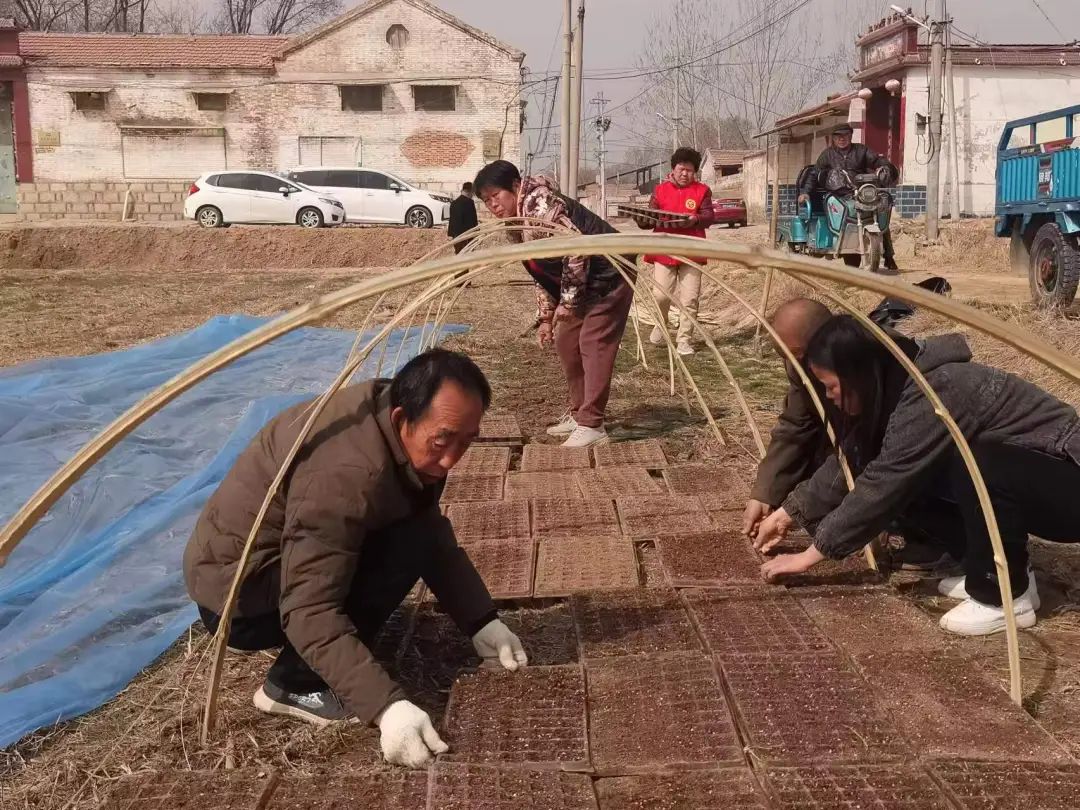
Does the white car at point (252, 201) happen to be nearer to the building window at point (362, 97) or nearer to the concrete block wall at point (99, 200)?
the concrete block wall at point (99, 200)

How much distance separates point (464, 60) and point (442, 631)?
2753 cm

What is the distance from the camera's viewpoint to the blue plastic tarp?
2803 mm

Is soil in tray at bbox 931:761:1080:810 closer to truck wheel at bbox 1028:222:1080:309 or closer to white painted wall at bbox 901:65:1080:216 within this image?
truck wheel at bbox 1028:222:1080:309

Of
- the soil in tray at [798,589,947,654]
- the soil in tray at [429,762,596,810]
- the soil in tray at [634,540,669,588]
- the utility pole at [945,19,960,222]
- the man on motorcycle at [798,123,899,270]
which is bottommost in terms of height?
the soil in tray at [429,762,596,810]

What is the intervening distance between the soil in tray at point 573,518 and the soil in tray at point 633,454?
63 cm

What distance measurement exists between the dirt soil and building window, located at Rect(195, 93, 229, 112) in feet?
43.4

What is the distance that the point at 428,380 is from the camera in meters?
2.26

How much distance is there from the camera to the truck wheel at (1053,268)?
25.5 ft

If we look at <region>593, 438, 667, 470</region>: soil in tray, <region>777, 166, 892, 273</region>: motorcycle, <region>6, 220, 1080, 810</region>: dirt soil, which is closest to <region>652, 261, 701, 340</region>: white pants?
<region>6, 220, 1080, 810</region>: dirt soil

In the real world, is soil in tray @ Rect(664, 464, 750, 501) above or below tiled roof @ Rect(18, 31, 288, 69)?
below

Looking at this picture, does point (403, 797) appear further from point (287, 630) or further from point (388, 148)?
point (388, 148)

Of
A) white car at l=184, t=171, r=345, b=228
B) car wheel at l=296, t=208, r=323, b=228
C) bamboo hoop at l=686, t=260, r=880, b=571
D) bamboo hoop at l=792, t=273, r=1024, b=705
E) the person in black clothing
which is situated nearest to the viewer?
bamboo hoop at l=792, t=273, r=1024, b=705

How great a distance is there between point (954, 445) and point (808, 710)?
31.0 inches

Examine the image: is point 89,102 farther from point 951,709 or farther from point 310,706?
point 951,709
